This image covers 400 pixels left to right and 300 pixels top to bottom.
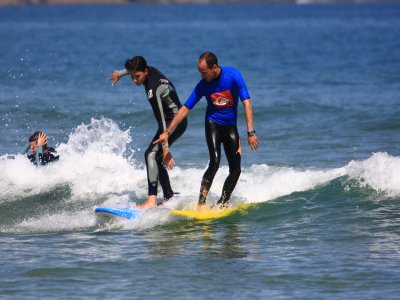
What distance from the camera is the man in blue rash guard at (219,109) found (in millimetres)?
10586

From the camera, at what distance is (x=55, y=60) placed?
43906 millimetres

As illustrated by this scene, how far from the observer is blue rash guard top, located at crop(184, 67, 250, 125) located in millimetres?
10688

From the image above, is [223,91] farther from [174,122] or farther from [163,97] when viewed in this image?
[163,97]

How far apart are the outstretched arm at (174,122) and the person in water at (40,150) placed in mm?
3114

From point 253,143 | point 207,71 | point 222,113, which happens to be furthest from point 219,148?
point 207,71

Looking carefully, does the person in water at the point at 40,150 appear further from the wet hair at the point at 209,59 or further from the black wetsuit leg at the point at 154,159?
the wet hair at the point at 209,59

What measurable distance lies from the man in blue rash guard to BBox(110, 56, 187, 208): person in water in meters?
0.34

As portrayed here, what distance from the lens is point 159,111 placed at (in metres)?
11.1

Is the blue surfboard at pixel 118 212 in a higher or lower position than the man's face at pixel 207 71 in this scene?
lower

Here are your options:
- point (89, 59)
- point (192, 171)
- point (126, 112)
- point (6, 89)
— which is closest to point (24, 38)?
point (89, 59)

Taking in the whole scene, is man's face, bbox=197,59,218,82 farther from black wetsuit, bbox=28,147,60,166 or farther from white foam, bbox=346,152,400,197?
black wetsuit, bbox=28,147,60,166

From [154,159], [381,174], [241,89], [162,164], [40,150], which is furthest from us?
[40,150]

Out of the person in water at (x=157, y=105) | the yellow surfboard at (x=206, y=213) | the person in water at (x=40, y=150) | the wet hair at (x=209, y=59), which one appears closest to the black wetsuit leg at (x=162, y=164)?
the person in water at (x=157, y=105)

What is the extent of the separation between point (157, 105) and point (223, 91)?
0.90 meters
